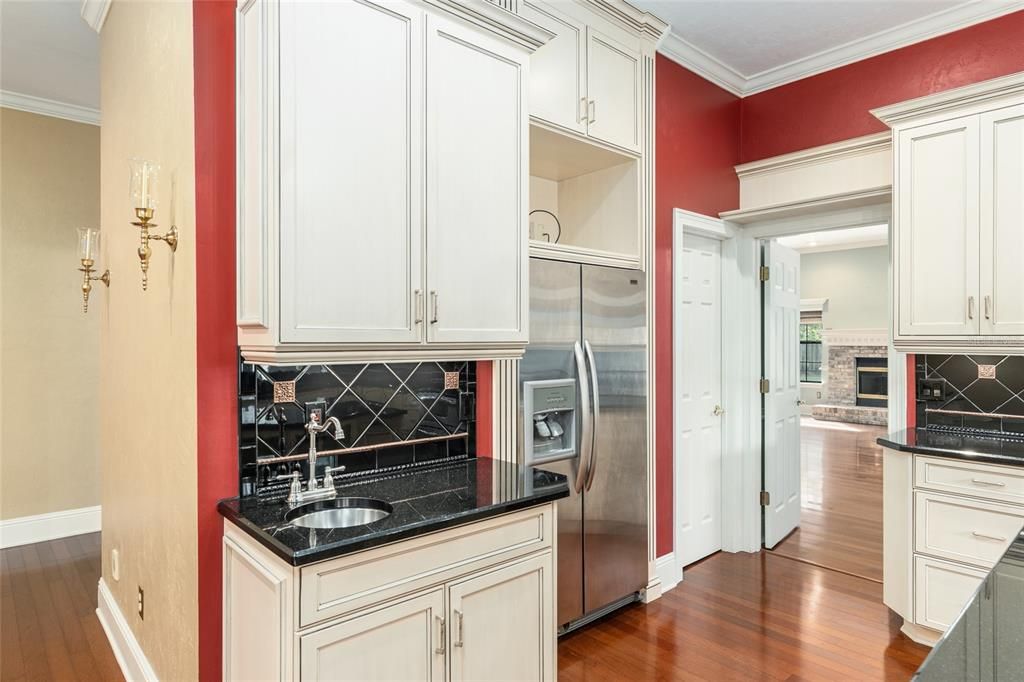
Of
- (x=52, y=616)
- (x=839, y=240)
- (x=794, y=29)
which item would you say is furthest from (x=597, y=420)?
(x=839, y=240)

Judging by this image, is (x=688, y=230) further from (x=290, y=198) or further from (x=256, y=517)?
(x=256, y=517)

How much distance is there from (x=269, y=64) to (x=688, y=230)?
266 centimetres

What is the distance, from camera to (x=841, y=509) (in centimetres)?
500

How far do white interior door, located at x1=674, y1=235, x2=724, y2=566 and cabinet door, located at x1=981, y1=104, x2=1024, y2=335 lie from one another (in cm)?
144

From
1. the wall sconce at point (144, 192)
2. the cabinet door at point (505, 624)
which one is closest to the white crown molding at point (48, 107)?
the wall sconce at point (144, 192)

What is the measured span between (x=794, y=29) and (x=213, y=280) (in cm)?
330

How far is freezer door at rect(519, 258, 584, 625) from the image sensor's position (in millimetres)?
2701

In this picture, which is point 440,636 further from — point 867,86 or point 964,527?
point 867,86

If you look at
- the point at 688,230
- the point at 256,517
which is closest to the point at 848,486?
the point at 688,230

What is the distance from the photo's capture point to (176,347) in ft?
6.77

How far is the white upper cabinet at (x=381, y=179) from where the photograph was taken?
1.74 metres

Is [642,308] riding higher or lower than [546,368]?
higher

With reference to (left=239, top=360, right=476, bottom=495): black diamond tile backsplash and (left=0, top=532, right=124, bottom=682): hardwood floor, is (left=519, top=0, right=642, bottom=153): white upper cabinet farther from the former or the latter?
(left=0, top=532, right=124, bottom=682): hardwood floor

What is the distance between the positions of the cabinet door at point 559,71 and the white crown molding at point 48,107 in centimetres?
360
